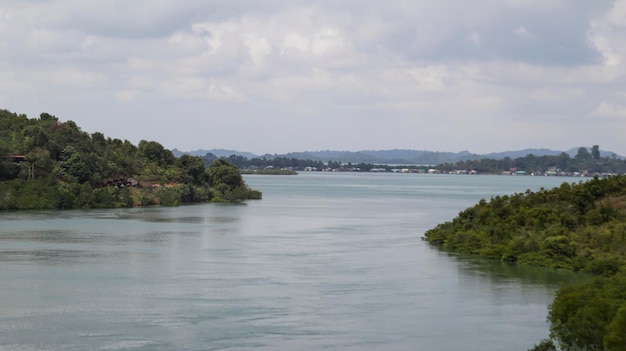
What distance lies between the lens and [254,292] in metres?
33.3

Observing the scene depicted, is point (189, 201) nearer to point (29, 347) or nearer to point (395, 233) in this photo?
point (395, 233)

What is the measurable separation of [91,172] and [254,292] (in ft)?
178

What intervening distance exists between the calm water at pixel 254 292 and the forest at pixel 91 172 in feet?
64.0

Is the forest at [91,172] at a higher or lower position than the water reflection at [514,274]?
higher

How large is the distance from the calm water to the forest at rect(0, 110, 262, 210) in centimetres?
1952

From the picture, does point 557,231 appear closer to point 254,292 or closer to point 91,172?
point 254,292

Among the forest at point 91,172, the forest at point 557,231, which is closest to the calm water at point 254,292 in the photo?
the forest at point 557,231

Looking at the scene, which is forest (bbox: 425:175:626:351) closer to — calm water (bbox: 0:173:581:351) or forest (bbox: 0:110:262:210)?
calm water (bbox: 0:173:581:351)

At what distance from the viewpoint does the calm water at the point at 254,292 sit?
2598 cm

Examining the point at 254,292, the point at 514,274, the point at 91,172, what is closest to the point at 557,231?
the point at 514,274

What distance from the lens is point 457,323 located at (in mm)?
28578

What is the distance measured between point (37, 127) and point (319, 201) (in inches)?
1350

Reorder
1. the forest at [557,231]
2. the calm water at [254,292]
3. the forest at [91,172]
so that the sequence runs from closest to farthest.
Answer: the calm water at [254,292] < the forest at [557,231] < the forest at [91,172]

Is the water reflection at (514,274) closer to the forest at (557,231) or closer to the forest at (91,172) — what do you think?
the forest at (557,231)
